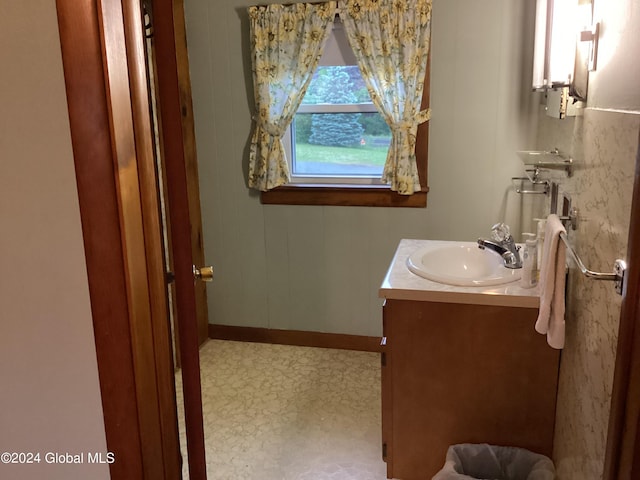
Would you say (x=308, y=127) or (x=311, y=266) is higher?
(x=308, y=127)

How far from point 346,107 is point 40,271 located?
2310 millimetres

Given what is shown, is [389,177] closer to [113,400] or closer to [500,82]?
[500,82]

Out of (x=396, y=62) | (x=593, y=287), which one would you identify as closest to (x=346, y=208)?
(x=396, y=62)

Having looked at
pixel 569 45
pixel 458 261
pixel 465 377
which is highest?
pixel 569 45

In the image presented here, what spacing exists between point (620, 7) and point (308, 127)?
2086 millimetres

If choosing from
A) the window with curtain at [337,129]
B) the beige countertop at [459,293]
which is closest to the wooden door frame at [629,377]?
the beige countertop at [459,293]

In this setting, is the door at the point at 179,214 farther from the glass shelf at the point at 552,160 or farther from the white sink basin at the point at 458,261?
the glass shelf at the point at 552,160

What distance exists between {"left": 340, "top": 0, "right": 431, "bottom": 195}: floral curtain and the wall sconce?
0.86m

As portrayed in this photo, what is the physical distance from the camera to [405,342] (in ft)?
6.55

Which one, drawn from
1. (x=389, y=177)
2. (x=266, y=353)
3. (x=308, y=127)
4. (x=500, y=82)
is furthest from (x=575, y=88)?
(x=266, y=353)

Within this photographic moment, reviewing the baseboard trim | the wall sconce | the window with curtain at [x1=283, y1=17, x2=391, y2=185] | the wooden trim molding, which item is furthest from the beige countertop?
the baseboard trim

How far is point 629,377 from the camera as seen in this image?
0.98m

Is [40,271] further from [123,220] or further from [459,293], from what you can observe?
[459,293]

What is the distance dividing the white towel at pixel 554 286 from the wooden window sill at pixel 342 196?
1.42 meters
